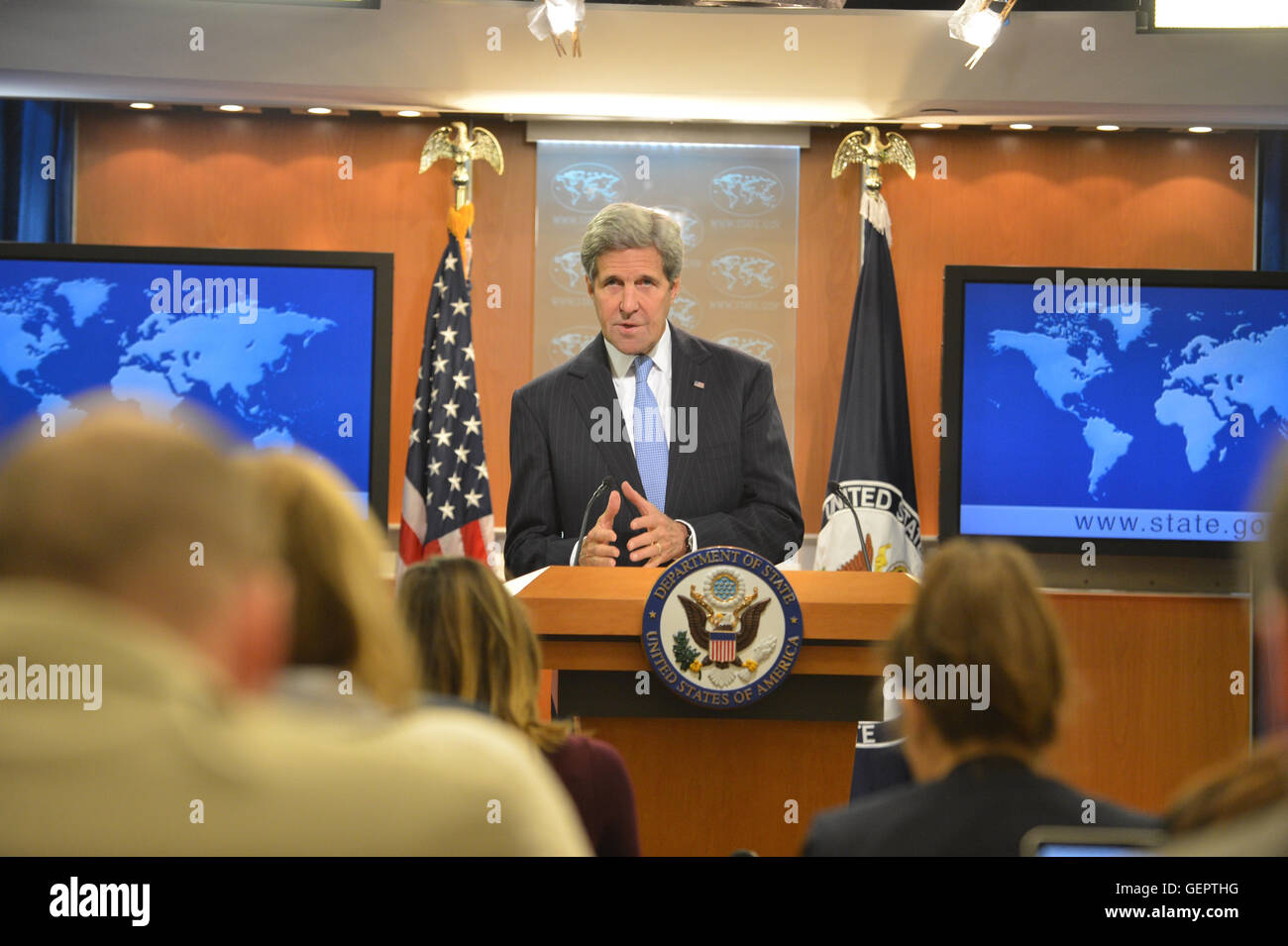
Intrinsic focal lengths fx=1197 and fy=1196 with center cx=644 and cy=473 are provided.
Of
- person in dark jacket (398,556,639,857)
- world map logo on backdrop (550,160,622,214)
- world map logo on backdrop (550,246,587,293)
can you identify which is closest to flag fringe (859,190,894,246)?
world map logo on backdrop (550,160,622,214)

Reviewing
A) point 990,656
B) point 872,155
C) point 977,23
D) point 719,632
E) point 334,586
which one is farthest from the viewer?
point 872,155

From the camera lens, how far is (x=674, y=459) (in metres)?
3.73

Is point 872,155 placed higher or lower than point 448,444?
higher

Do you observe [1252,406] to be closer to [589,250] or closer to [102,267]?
[589,250]

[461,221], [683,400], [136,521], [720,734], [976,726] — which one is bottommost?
[720,734]

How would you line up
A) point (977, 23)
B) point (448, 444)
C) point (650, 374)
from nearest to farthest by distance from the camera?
point (650, 374) < point (977, 23) < point (448, 444)

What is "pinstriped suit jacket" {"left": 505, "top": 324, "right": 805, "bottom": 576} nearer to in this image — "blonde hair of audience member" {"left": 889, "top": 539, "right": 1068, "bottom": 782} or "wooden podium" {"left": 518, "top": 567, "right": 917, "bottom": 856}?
"wooden podium" {"left": 518, "top": 567, "right": 917, "bottom": 856}

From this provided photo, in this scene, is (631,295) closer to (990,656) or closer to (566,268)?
(566,268)

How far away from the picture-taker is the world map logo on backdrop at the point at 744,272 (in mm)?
5762

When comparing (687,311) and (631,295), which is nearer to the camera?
(631,295)

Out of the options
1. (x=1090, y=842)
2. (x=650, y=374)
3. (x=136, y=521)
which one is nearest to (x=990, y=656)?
(x=1090, y=842)

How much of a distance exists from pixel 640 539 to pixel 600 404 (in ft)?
2.63

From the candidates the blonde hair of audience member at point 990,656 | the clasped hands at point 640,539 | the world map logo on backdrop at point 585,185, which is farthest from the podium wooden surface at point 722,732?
the world map logo on backdrop at point 585,185
